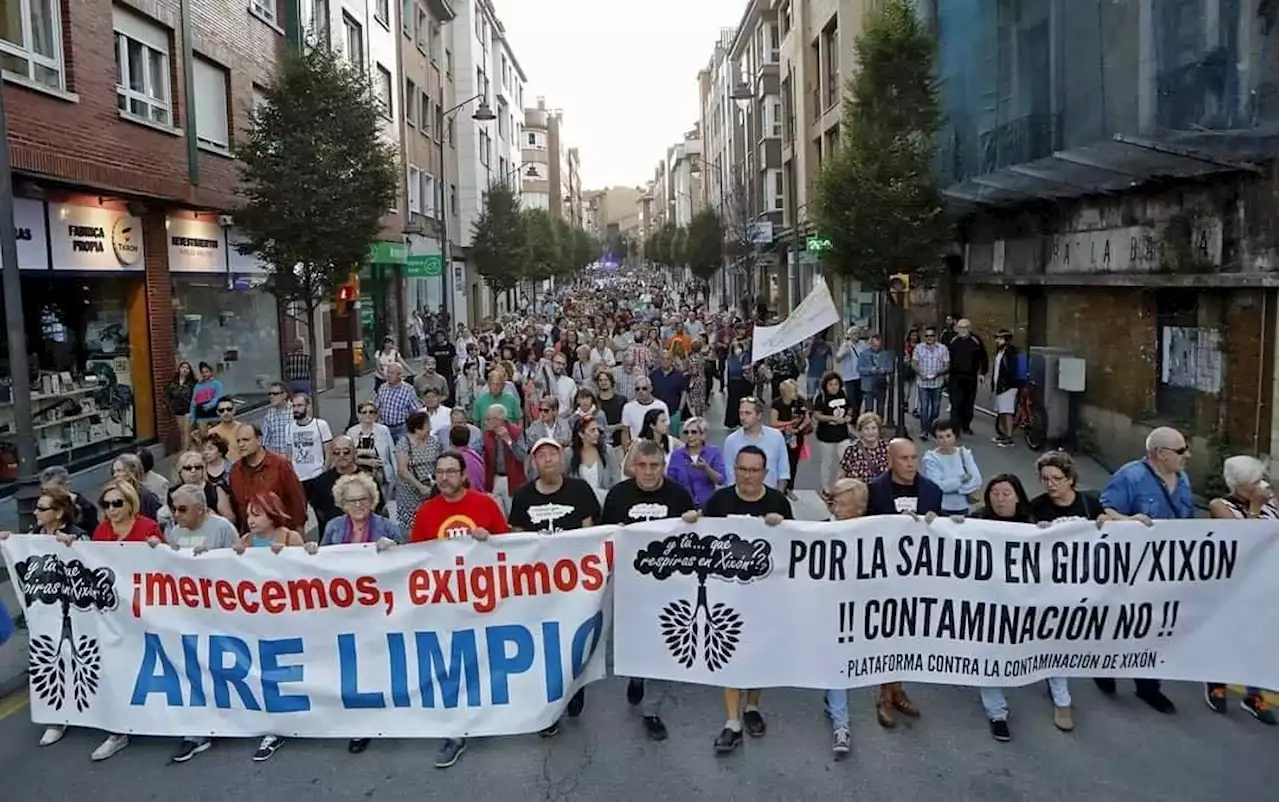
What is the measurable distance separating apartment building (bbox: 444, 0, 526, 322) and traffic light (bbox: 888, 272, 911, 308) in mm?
26865

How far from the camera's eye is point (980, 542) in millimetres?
6184

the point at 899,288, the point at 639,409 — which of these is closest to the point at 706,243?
the point at 899,288

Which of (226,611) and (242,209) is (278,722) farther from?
(242,209)

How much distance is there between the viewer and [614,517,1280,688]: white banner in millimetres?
6188

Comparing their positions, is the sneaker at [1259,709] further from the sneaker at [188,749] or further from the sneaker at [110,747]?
the sneaker at [110,747]

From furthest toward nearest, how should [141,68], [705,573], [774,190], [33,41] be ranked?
[774,190], [141,68], [33,41], [705,573]

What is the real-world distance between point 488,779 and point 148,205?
13.8 m

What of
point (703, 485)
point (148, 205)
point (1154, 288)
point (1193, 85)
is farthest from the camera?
point (148, 205)

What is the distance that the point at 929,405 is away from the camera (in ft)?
57.5

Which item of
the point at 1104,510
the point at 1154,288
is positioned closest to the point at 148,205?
the point at 1154,288

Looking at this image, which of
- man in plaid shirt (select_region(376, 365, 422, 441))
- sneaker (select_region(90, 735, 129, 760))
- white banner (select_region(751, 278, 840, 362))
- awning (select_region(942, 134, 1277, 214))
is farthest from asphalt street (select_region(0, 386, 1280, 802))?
white banner (select_region(751, 278, 840, 362))

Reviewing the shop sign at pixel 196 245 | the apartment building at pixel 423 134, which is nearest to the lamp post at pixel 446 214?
the apartment building at pixel 423 134

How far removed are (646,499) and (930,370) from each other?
1131 cm

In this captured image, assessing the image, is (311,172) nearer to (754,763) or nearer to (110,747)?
(110,747)
